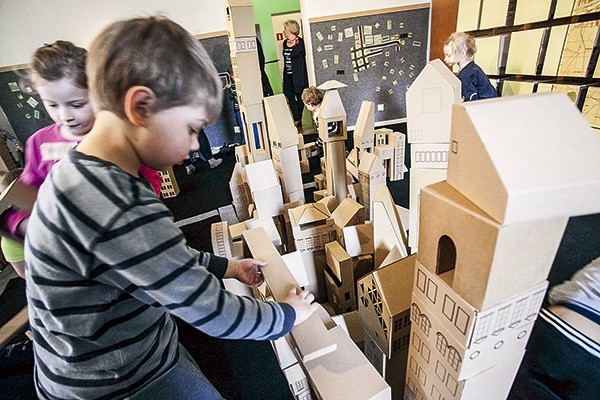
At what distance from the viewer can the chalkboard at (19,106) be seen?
3.94m

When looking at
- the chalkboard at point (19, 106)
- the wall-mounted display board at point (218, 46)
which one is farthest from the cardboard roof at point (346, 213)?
the chalkboard at point (19, 106)

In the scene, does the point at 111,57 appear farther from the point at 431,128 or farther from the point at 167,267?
the point at 431,128

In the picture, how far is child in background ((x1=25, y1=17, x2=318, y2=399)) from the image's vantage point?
0.48 meters

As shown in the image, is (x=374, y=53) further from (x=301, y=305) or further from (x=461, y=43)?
(x=301, y=305)

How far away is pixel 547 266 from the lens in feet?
1.80

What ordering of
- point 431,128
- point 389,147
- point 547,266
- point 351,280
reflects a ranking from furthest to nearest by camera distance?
point 389,147, point 351,280, point 431,128, point 547,266

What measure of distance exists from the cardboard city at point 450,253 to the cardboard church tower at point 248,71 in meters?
0.55

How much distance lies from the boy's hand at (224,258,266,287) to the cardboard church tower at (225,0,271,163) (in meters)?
0.92

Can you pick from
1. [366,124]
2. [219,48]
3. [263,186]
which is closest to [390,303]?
[263,186]

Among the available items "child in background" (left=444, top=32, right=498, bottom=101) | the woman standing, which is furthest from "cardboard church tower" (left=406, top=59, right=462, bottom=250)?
the woman standing

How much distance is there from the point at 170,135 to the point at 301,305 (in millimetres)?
429

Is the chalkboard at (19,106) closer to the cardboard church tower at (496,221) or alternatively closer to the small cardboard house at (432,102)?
the small cardboard house at (432,102)

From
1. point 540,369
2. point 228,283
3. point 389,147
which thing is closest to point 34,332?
point 228,283

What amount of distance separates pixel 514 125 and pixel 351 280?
2.99 ft
